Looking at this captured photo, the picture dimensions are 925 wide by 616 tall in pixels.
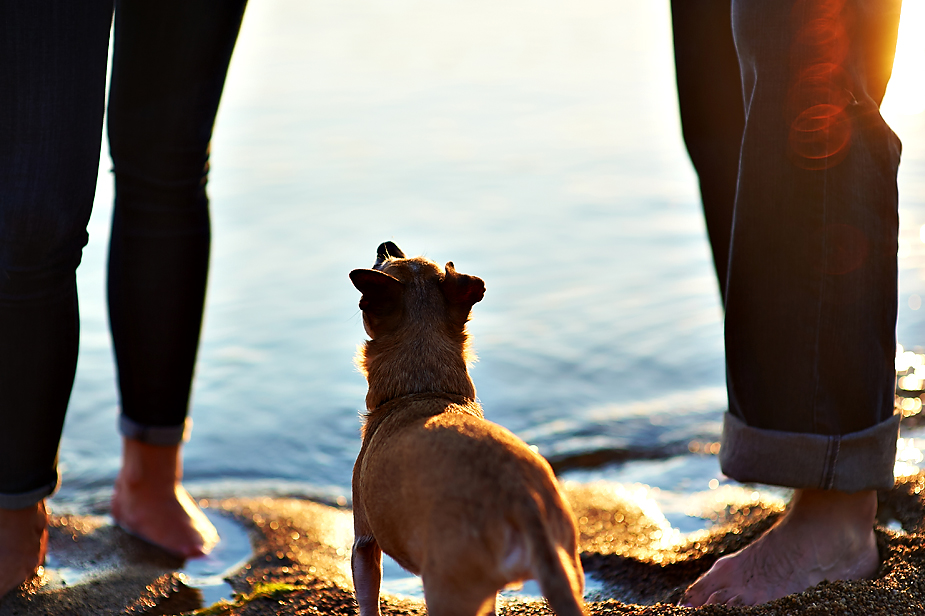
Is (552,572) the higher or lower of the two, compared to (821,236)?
lower

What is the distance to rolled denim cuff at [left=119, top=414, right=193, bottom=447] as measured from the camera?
3.05 meters

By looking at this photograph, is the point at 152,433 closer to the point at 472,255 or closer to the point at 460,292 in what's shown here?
the point at 460,292

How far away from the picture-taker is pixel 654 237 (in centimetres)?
629

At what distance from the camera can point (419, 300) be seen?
2.51 m

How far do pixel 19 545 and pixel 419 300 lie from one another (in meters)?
1.31

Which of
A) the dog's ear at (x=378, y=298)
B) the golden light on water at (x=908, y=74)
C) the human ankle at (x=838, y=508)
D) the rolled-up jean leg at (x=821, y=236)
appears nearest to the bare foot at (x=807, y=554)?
the human ankle at (x=838, y=508)

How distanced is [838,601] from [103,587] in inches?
78.0

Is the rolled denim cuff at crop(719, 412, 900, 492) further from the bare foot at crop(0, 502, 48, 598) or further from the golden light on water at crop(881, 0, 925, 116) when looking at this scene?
the golden light on water at crop(881, 0, 925, 116)

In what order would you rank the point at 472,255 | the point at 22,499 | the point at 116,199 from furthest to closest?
1. the point at 472,255
2. the point at 116,199
3. the point at 22,499

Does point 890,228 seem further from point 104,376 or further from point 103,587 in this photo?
point 104,376

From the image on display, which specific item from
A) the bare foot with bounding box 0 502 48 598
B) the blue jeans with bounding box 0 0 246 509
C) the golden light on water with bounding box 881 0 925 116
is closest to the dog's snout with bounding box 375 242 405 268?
the blue jeans with bounding box 0 0 246 509

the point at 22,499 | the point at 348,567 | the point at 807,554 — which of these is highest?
the point at 22,499

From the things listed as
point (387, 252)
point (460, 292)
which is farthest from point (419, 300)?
point (387, 252)

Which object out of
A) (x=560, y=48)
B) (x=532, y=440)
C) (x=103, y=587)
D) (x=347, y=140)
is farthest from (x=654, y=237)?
(x=560, y=48)
